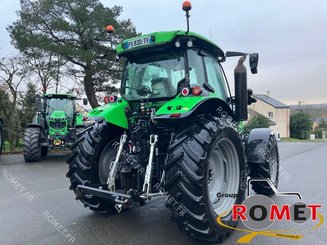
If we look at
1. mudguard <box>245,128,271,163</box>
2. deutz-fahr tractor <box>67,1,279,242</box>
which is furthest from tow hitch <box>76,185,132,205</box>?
mudguard <box>245,128,271,163</box>

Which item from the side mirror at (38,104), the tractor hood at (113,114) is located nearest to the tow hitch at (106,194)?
the tractor hood at (113,114)

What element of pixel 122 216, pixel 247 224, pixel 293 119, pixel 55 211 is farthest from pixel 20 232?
pixel 293 119

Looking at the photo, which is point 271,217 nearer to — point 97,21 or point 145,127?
point 145,127

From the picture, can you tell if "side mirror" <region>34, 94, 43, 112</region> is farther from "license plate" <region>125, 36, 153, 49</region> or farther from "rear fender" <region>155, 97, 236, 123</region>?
"rear fender" <region>155, 97, 236, 123</region>

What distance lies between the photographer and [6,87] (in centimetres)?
1714

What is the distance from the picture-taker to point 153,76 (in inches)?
176

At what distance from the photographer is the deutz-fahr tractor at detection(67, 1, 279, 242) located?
349 cm

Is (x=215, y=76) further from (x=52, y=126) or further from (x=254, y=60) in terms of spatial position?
(x=52, y=126)

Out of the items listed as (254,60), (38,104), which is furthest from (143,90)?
(38,104)

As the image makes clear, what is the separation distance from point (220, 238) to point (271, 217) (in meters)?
1.32

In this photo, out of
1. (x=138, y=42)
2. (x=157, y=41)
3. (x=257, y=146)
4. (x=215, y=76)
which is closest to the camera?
(x=157, y=41)

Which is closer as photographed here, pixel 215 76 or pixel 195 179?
pixel 195 179
